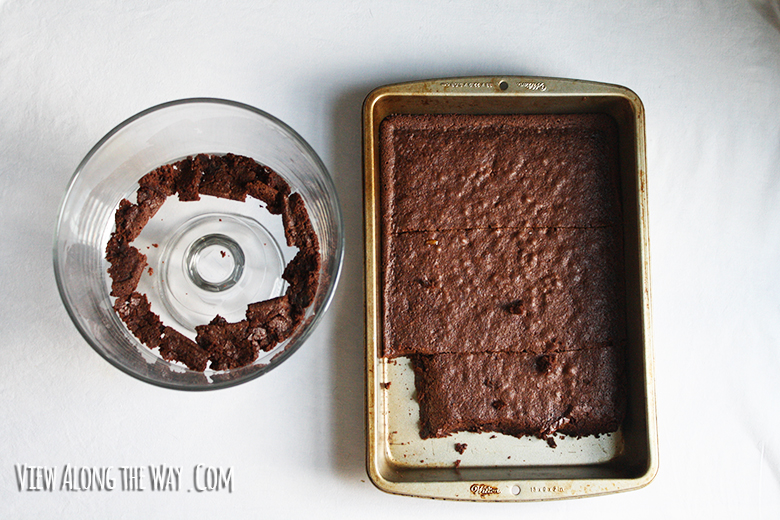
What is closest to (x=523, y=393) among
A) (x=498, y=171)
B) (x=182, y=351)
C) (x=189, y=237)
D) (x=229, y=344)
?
(x=498, y=171)

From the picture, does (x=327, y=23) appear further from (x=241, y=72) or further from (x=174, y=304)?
(x=174, y=304)

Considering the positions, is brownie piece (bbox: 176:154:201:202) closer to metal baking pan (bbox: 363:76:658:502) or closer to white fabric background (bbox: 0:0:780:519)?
white fabric background (bbox: 0:0:780:519)

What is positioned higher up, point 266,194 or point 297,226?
point 266,194

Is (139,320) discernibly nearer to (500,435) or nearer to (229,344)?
(229,344)

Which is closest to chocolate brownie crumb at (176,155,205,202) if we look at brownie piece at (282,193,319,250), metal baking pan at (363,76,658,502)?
brownie piece at (282,193,319,250)

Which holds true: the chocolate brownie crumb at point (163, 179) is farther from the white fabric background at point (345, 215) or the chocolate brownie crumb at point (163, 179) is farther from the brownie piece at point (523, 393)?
the brownie piece at point (523, 393)
